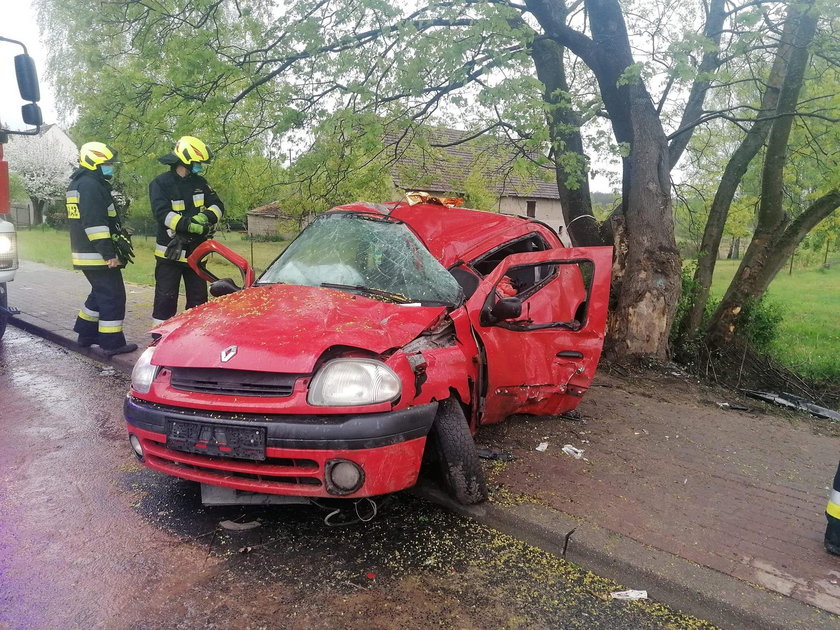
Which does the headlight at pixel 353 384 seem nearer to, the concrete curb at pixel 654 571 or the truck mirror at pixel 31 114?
the concrete curb at pixel 654 571

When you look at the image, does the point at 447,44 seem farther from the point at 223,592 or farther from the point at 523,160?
the point at 223,592

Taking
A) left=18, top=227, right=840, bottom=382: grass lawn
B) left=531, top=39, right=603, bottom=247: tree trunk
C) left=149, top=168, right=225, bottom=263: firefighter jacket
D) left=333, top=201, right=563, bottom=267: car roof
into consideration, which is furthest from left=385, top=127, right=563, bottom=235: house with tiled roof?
left=18, top=227, right=840, bottom=382: grass lawn

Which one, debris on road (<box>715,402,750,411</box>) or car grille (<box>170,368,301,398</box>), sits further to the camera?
debris on road (<box>715,402,750,411</box>)

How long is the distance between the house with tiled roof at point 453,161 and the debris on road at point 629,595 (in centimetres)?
520

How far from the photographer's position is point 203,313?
3479 mm

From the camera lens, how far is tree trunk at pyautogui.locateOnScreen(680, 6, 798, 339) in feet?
28.2

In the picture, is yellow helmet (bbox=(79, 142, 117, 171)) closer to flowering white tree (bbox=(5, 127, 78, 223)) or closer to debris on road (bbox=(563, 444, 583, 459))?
debris on road (bbox=(563, 444, 583, 459))

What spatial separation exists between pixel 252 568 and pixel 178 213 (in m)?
4.41

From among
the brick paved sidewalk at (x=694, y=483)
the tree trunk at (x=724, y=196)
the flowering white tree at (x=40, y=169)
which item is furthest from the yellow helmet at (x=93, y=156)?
the flowering white tree at (x=40, y=169)

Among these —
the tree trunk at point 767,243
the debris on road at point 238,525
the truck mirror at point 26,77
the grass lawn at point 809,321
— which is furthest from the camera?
the grass lawn at point 809,321

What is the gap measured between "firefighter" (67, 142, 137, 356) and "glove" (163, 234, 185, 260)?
1.71 feet

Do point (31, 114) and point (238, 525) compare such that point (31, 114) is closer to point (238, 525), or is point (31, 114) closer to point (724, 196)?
point (238, 525)

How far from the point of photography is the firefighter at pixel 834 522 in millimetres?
3029

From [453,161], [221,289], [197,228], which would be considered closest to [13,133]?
[197,228]
